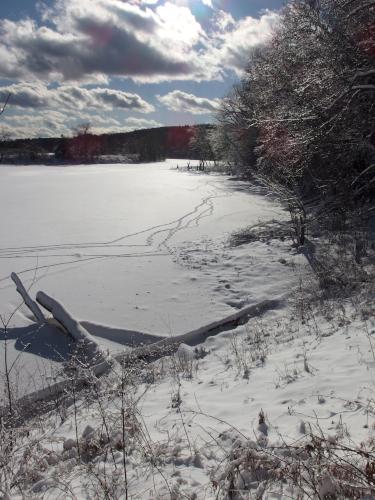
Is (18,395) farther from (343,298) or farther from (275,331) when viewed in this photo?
(343,298)

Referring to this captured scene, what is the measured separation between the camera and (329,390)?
404 cm

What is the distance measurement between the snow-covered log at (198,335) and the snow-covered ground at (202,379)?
22 centimetres

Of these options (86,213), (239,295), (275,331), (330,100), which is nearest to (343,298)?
(275,331)

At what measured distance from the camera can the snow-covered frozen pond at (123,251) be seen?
27.3ft

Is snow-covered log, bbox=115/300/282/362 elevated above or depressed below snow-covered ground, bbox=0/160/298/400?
below

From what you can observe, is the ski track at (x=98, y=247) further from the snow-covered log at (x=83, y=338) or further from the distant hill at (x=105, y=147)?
the distant hill at (x=105, y=147)

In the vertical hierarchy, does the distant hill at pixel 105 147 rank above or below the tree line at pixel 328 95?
above

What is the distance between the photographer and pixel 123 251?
1253 centimetres

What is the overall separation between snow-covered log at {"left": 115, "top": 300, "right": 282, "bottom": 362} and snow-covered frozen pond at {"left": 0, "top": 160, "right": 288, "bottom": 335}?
280mm

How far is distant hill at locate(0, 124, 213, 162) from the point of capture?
3094 inches

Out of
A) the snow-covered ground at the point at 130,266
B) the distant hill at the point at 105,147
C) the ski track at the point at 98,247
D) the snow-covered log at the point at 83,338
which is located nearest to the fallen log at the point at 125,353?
the snow-covered log at the point at 83,338

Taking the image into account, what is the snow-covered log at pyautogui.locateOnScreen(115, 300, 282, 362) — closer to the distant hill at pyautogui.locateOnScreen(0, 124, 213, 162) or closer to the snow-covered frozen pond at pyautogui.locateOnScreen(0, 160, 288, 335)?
the snow-covered frozen pond at pyautogui.locateOnScreen(0, 160, 288, 335)

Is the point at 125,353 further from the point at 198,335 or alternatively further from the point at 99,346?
the point at 198,335

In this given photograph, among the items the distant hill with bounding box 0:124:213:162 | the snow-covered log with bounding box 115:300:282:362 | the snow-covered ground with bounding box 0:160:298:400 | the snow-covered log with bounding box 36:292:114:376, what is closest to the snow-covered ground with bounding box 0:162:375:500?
the snow-covered ground with bounding box 0:160:298:400
